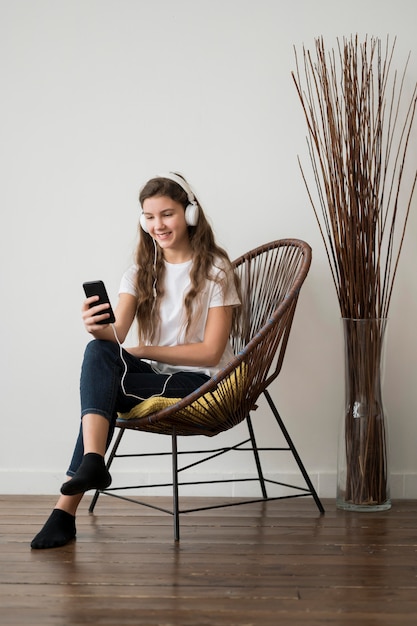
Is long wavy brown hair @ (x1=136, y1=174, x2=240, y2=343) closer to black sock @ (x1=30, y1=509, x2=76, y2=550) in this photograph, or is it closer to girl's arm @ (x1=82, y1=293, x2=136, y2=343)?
girl's arm @ (x1=82, y1=293, x2=136, y2=343)

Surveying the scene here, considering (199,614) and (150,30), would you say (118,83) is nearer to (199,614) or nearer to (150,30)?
(150,30)

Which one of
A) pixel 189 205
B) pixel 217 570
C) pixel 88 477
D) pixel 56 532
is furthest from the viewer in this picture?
pixel 189 205

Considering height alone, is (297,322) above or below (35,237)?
below

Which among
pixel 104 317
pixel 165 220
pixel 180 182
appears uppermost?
pixel 180 182

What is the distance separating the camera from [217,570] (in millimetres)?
2059

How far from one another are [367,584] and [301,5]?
204 centimetres

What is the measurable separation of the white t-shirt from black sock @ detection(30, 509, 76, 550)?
594 mm

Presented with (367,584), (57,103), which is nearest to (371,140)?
(57,103)

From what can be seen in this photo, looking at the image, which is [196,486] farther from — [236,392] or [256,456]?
[236,392]

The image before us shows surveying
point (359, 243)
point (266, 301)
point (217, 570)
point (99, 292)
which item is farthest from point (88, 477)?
point (359, 243)

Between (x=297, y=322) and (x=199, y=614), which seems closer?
(x=199, y=614)

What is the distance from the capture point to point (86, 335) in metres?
3.11

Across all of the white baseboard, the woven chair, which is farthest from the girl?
the white baseboard

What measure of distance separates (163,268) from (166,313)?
0.16 meters
